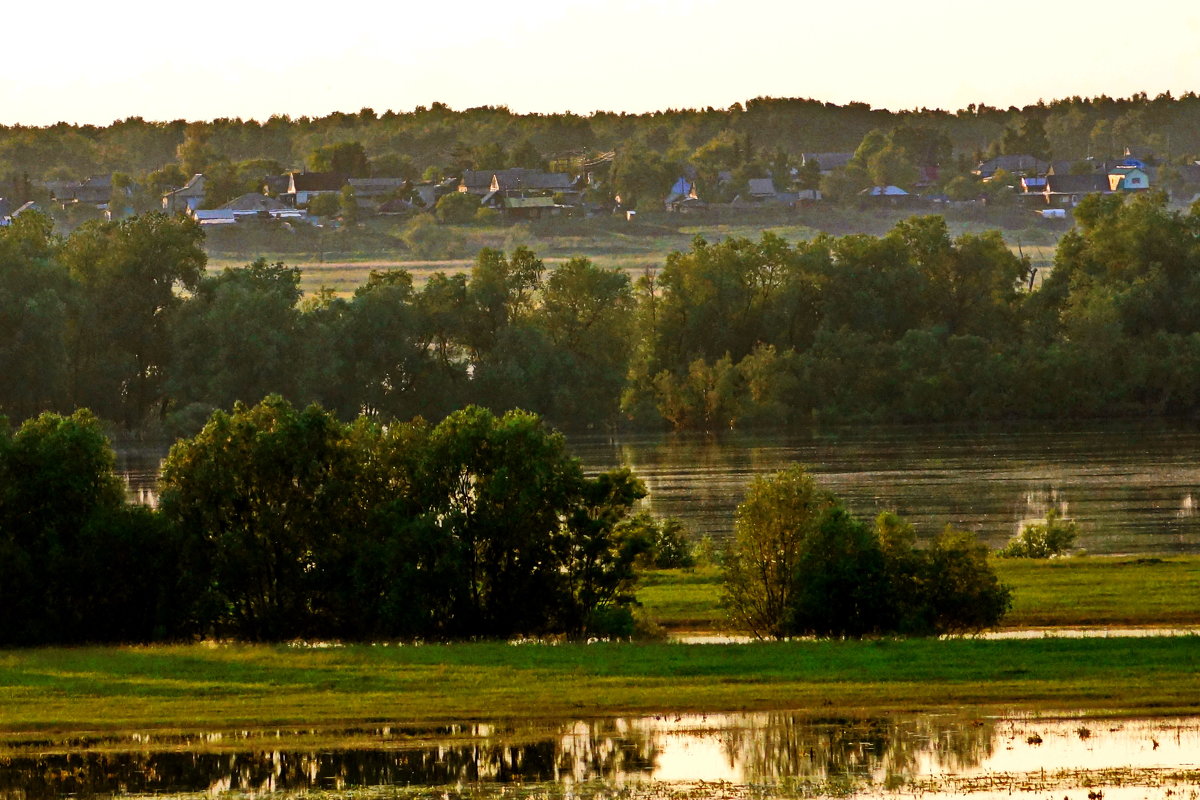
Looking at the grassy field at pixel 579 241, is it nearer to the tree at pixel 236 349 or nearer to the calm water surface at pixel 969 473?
the tree at pixel 236 349

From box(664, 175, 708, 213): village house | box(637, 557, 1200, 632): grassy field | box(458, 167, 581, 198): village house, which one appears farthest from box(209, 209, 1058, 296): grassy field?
box(637, 557, 1200, 632): grassy field

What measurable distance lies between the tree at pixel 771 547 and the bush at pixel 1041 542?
1509cm

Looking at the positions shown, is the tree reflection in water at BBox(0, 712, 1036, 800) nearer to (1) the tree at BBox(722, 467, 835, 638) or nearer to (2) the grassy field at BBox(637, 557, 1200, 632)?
(1) the tree at BBox(722, 467, 835, 638)

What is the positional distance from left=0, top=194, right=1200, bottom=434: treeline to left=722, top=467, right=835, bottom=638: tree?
61.8 metres

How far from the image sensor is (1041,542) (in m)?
47.6

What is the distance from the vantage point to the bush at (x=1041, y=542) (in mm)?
47188

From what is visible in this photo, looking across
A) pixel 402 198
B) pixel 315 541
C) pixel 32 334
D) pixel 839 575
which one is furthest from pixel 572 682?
pixel 402 198

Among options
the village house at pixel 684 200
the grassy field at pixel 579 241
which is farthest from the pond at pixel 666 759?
the village house at pixel 684 200

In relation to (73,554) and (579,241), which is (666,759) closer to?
(73,554)

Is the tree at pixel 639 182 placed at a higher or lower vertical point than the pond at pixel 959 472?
higher

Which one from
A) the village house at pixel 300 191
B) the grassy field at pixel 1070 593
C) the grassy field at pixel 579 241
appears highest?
the village house at pixel 300 191

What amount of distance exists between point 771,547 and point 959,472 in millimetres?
40428

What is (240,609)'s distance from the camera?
113 feet

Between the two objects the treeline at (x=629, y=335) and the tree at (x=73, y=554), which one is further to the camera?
the treeline at (x=629, y=335)
